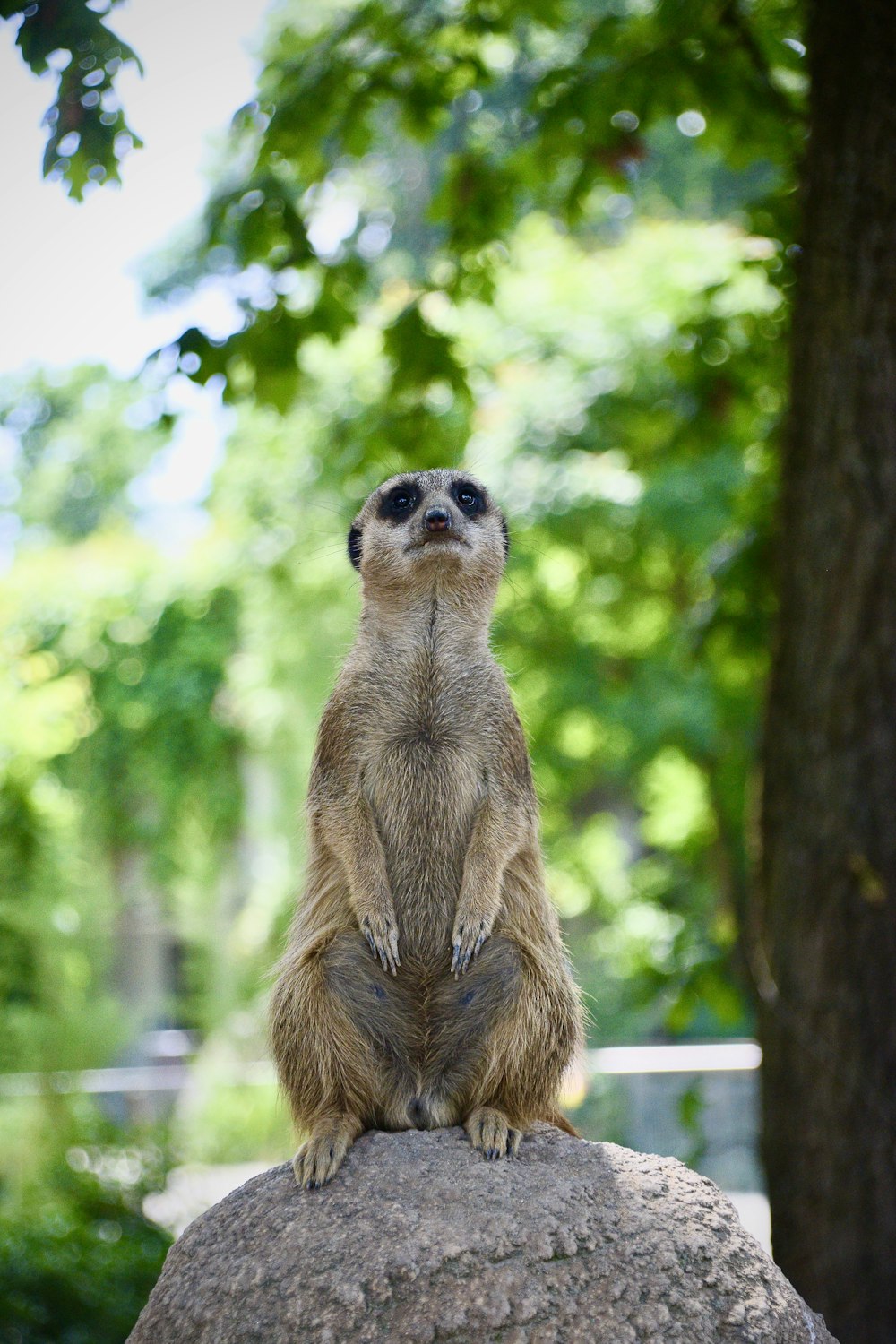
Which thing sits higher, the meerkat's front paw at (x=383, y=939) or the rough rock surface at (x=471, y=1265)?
the meerkat's front paw at (x=383, y=939)

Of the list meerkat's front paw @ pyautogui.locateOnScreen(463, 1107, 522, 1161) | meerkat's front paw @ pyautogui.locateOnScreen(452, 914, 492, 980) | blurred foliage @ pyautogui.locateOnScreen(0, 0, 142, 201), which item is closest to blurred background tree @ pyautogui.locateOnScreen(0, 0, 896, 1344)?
blurred foliage @ pyautogui.locateOnScreen(0, 0, 142, 201)

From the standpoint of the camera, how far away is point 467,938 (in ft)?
10.2

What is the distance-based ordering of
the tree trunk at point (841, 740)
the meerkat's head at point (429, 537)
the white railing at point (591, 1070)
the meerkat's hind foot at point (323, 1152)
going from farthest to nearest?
the white railing at point (591, 1070), the tree trunk at point (841, 740), the meerkat's head at point (429, 537), the meerkat's hind foot at point (323, 1152)

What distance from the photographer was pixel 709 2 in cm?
604

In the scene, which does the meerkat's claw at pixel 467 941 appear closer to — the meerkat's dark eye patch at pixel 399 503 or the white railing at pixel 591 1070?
the meerkat's dark eye patch at pixel 399 503

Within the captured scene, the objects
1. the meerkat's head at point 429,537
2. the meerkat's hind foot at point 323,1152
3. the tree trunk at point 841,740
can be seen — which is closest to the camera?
the meerkat's hind foot at point 323,1152

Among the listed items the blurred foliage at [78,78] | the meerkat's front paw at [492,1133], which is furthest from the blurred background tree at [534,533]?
the meerkat's front paw at [492,1133]

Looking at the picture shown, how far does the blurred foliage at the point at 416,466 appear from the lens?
6359 millimetres

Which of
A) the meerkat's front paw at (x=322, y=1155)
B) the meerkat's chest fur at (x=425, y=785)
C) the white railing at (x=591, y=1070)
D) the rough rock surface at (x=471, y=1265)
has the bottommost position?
the white railing at (x=591, y=1070)

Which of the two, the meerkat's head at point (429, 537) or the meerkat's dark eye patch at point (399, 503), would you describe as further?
the meerkat's dark eye patch at point (399, 503)

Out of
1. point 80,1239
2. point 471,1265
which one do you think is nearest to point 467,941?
point 471,1265

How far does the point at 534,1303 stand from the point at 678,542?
867 centimetres

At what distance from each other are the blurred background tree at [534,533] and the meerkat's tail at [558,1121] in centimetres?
165

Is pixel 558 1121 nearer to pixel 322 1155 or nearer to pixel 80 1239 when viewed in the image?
pixel 322 1155
